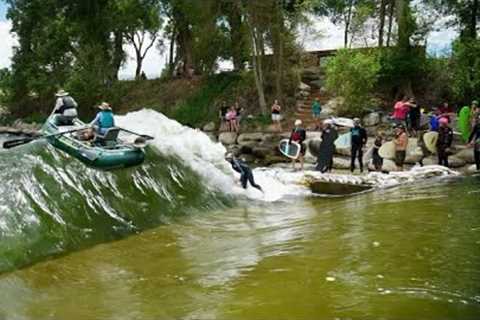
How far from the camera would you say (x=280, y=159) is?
22.0 meters

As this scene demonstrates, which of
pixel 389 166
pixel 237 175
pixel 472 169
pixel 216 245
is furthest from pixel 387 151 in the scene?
pixel 216 245

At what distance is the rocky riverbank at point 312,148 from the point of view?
57.8 feet

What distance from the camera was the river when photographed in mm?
6234

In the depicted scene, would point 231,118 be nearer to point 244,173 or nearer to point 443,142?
point 443,142

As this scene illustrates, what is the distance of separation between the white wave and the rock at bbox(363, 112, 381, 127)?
315 inches

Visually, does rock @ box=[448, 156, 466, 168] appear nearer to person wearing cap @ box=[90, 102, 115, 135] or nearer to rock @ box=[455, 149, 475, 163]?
rock @ box=[455, 149, 475, 163]

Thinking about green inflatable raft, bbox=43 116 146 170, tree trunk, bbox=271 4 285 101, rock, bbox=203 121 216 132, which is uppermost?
tree trunk, bbox=271 4 285 101

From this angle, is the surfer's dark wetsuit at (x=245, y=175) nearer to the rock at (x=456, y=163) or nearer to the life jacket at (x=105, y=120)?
the life jacket at (x=105, y=120)

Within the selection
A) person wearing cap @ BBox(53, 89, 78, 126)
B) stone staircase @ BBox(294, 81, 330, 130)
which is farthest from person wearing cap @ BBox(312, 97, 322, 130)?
person wearing cap @ BBox(53, 89, 78, 126)

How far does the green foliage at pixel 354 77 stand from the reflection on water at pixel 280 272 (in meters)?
13.3

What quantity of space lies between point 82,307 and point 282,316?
218 cm

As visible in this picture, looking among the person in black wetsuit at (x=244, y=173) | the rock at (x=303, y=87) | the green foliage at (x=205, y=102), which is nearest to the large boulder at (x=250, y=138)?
the rock at (x=303, y=87)

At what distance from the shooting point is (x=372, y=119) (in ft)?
77.7

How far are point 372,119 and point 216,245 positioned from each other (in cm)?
1569
